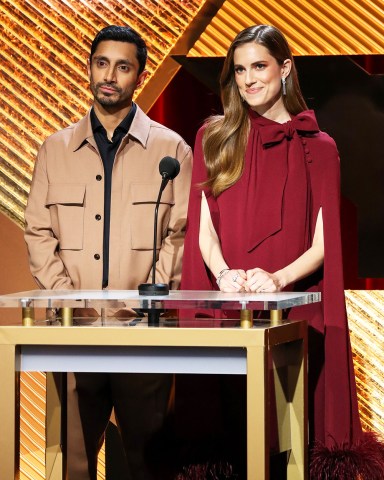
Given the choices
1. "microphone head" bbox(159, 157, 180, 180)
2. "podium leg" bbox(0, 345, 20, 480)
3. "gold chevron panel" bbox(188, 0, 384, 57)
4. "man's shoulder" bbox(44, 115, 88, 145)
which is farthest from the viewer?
"gold chevron panel" bbox(188, 0, 384, 57)

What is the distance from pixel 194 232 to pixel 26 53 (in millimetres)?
1403

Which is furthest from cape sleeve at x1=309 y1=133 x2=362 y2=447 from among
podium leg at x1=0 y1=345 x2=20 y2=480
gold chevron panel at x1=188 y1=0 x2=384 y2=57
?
gold chevron panel at x1=188 y1=0 x2=384 y2=57

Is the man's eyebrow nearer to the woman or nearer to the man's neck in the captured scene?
the man's neck

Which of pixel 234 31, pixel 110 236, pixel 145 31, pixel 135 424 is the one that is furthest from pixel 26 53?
pixel 135 424

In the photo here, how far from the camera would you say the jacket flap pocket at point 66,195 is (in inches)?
130

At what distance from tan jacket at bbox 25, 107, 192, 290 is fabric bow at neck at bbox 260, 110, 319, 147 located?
15.4 inches

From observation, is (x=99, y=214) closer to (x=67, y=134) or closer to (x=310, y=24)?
(x=67, y=134)

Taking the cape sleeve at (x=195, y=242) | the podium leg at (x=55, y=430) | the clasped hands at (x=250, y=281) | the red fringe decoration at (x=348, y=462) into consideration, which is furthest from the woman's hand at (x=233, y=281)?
the podium leg at (x=55, y=430)

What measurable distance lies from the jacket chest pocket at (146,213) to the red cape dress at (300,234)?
0.65 feet

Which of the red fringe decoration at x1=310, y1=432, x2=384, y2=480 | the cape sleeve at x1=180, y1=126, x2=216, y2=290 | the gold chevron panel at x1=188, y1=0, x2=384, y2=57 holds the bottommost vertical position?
the red fringe decoration at x1=310, y1=432, x2=384, y2=480

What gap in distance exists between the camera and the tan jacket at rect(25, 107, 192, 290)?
327 cm

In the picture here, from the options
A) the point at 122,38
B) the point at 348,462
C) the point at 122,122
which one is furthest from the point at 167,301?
the point at 122,38

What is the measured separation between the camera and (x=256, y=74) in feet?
9.91

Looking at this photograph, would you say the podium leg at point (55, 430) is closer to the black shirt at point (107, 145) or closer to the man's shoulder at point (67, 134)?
the black shirt at point (107, 145)
